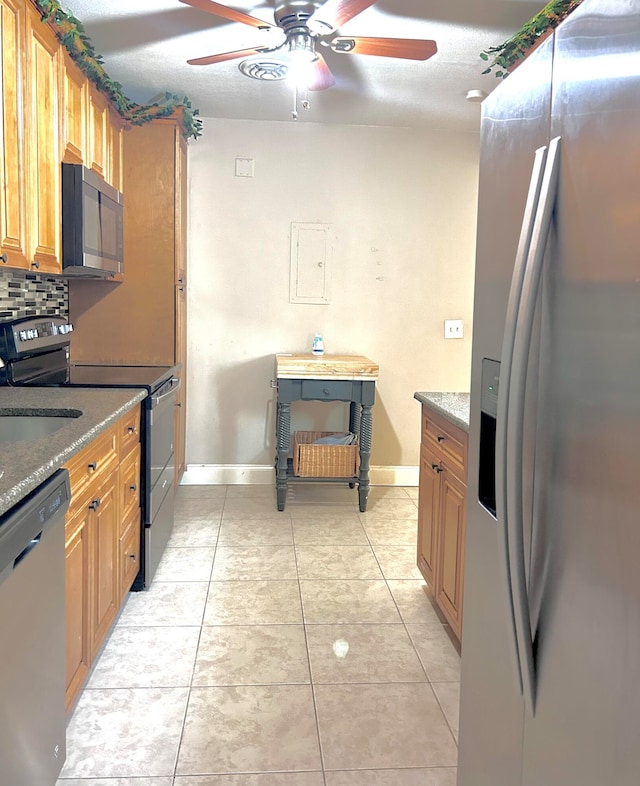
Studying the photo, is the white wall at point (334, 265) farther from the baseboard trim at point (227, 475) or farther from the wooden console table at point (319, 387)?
the wooden console table at point (319, 387)

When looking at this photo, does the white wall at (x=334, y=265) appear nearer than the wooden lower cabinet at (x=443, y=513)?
No

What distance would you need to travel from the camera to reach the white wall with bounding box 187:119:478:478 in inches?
176

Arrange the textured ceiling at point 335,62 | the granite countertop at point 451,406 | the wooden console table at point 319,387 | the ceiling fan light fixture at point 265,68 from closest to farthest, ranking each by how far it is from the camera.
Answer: the granite countertop at point 451,406 < the textured ceiling at point 335,62 < the ceiling fan light fixture at point 265,68 < the wooden console table at point 319,387

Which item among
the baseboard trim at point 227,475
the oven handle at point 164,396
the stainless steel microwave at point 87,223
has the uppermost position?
the stainless steel microwave at point 87,223

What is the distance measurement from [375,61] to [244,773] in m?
3.04

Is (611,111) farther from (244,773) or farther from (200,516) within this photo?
(200,516)

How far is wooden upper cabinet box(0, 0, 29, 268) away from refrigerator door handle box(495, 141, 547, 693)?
1.72 metres

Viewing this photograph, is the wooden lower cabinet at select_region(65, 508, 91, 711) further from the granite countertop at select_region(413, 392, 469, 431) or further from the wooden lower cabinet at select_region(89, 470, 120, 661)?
the granite countertop at select_region(413, 392, 469, 431)

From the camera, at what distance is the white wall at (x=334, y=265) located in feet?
14.7

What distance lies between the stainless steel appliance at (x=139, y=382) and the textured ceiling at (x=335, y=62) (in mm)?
1343

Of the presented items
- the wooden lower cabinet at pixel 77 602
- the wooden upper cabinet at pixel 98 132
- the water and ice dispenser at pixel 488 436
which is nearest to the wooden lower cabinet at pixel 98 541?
the wooden lower cabinet at pixel 77 602

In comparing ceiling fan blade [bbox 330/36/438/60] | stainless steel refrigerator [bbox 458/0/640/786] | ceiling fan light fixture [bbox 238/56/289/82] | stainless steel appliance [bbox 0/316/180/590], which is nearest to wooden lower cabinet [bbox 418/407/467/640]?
stainless steel refrigerator [bbox 458/0/640/786]

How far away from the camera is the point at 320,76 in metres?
3.05

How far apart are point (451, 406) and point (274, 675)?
1.14 m
